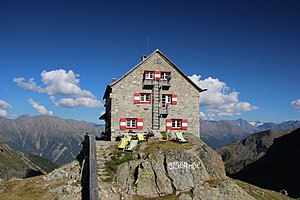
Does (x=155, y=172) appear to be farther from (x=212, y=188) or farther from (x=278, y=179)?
(x=278, y=179)

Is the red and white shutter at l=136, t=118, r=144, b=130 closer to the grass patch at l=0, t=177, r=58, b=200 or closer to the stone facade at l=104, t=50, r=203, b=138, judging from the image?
the stone facade at l=104, t=50, r=203, b=138

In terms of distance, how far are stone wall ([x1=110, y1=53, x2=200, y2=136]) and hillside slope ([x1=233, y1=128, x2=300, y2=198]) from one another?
9436 centimetres

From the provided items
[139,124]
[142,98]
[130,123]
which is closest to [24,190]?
[130,123]

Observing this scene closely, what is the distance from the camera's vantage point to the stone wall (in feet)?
133

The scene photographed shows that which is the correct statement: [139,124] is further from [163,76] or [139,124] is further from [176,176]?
[176,176]

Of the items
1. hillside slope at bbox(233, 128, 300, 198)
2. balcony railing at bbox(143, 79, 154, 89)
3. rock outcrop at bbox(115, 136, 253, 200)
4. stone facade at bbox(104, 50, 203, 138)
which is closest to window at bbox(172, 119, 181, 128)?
stone facade at bbox(104, 50, 203, 138)

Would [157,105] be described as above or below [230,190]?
above

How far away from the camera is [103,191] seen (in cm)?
2528

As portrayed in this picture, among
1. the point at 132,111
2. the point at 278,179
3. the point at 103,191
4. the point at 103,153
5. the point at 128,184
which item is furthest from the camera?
the point at 278,179

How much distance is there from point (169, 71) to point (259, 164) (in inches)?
6398

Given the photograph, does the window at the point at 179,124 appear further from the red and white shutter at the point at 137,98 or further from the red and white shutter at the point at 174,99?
the red and white shutter at the point at 137,98

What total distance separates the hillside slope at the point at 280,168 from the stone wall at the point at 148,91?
310 ft

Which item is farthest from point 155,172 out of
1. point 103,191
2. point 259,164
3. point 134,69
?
point 259,164

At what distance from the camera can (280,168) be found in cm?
15788
